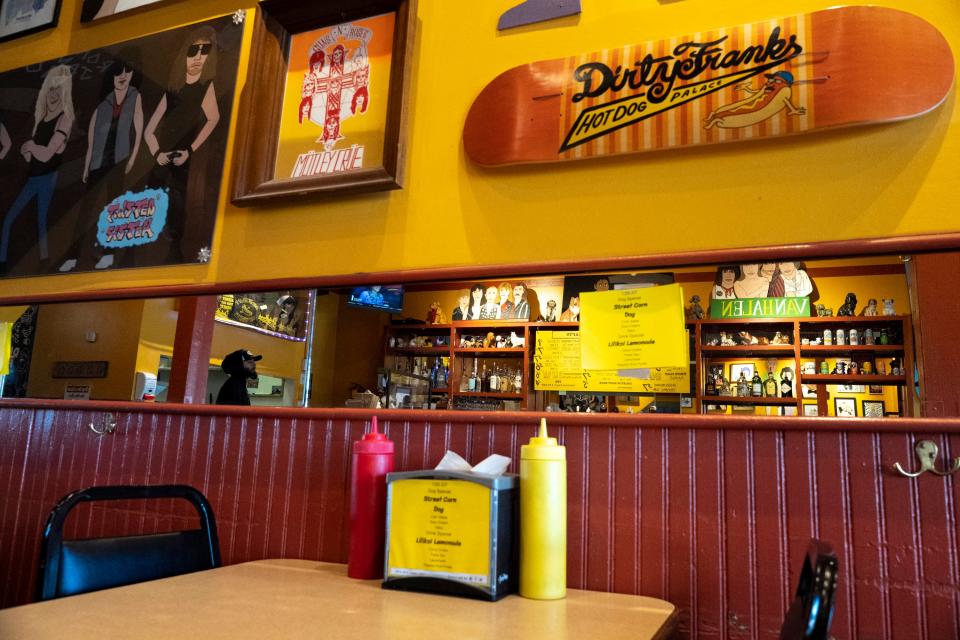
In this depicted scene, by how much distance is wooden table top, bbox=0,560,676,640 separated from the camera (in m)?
0.88

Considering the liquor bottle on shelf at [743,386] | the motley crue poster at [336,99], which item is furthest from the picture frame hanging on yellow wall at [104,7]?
the liquor bottle on shelf at [743,386]

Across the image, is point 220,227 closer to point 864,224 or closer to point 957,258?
point 864,224

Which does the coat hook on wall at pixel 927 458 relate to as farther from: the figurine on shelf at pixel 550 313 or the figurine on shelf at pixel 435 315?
the figurine on shelf at pixel 435 315

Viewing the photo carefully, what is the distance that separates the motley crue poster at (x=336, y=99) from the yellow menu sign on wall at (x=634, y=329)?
2.38 feet

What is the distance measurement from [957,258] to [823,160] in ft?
1.01

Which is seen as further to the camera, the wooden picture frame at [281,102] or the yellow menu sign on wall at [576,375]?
the wooden picture frame at [281,102]

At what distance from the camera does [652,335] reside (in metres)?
1.45

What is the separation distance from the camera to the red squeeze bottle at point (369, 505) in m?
1.29

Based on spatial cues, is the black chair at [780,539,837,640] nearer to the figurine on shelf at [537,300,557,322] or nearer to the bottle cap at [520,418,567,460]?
the bottle cap at [520,418,567,460]

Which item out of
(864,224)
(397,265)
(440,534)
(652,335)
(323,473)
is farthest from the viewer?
(397,265)

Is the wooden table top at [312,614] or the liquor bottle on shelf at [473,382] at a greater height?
the liquor bottle on shelf at [473,382]

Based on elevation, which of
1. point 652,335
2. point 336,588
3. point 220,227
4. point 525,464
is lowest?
point 336,588

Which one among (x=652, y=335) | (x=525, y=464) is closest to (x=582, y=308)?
(x=652, y=335)

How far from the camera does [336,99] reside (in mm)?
1909
